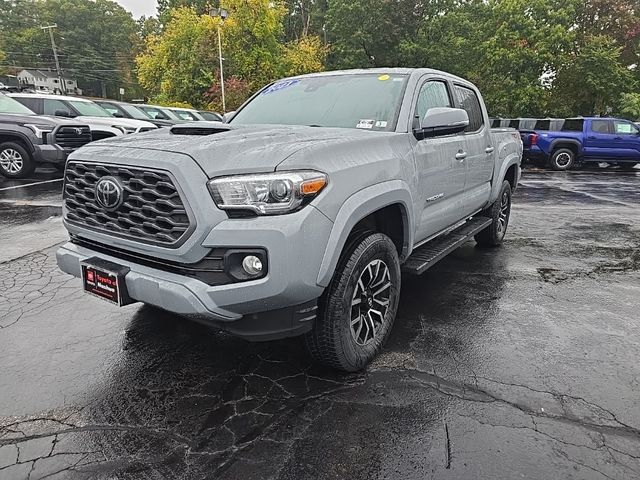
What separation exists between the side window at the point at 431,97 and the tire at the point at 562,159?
13.3 metres

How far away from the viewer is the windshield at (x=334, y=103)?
3.54 meters

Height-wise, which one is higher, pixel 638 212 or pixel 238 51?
pixel 238 51

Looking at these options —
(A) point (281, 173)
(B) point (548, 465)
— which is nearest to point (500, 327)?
(B) point (548, 465)

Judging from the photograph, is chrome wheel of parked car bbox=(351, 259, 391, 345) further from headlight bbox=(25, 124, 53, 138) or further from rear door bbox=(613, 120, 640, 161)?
rear door bbox=(613, 120, 640, 161)

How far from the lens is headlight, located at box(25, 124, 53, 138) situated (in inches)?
407

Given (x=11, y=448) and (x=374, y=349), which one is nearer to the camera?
(x=11, y=448)

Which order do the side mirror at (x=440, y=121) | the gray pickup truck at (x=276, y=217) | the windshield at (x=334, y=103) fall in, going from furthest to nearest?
1. the windshield at (x=334, y=103)
2. the side mirror at (x=440, y=121)
3. the gray pickup truck at (x=276, y=217)

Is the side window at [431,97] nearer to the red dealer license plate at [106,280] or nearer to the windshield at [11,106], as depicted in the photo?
the red dealer license plate at [106,280]

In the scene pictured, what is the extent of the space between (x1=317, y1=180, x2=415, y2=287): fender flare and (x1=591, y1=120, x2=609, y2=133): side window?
15.2 m

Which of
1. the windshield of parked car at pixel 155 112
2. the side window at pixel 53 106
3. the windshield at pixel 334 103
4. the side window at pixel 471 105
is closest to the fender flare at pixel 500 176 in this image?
the side window at pixel 471 105

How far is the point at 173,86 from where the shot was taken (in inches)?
1246

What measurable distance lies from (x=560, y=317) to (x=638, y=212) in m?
6.37

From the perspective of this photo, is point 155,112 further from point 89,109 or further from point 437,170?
point 437,170

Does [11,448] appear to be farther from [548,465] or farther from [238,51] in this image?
[238,51]
